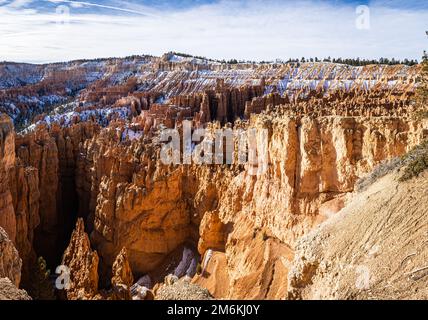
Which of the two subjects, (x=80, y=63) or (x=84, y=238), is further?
(x=80, y=63)

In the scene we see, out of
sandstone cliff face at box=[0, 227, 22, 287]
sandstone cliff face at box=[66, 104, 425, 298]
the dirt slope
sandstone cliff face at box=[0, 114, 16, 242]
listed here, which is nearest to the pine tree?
sandstone cliff face at box=[0, 114, 16, 242]

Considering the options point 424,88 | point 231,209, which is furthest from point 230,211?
point 424,88

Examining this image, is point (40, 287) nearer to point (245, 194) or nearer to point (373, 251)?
point (245, 194)

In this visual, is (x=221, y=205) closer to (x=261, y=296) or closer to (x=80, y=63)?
(x=261, y=296)

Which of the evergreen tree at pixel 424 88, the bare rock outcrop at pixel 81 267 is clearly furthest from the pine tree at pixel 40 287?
the evergreen tree at pixel 424 88

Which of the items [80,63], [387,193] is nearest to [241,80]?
[387,193]

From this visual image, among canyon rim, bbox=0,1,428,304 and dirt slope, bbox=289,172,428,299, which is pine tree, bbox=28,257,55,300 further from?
dirt slope, bbox=289,172,428,299
